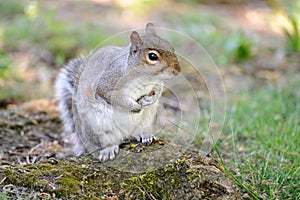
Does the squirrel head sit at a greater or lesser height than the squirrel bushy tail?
greater

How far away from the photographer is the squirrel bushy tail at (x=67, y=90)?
146 inches

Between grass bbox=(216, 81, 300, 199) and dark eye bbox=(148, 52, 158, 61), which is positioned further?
grass bbox=(216, 81, 300, 199)

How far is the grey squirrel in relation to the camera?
2.94 metres

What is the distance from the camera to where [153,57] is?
2.92 metres

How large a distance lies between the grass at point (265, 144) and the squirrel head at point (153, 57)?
0.79 metres

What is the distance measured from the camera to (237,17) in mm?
9453

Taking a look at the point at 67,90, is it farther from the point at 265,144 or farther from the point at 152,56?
the point at 265,144

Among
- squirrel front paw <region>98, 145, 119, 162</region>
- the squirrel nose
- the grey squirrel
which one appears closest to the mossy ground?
squirrel front paw <region>98, 145, 119, 162</region>

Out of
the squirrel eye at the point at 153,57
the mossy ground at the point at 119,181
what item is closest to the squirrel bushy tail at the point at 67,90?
the mossy ground at the point at 119,181

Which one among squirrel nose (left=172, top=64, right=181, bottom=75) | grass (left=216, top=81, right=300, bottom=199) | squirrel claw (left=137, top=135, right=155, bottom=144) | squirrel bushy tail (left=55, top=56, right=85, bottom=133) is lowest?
grass (left=216, top=81, right=300, bottom=199)

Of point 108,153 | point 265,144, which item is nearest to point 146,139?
point 108,153

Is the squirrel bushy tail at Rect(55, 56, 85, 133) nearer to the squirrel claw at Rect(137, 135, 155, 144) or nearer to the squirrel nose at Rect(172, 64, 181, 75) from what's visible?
the squirrel claw at Rect(137, 135, 155, 144)

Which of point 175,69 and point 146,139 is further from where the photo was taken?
point 146,139

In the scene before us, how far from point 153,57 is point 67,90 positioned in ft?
3.49
